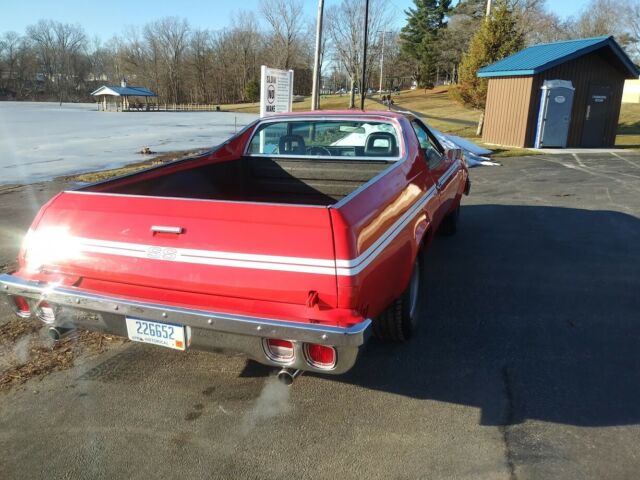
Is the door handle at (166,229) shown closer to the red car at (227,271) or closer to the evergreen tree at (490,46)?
the red car at (227,271)

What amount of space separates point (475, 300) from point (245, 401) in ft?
7.94

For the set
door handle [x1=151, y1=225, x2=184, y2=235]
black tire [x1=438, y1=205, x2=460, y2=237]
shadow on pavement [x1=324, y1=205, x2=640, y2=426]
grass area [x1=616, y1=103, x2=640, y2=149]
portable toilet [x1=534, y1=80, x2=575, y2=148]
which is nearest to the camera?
door handle [x1=151, y1=225, x2=184, y2=235]

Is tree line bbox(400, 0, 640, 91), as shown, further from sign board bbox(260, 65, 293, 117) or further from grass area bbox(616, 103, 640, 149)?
sign board bbox(260, 65, 293, 117)

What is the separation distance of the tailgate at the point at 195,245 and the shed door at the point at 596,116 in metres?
19.1

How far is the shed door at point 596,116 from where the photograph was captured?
1825cm

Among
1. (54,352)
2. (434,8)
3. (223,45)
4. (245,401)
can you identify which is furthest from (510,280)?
(223,45)

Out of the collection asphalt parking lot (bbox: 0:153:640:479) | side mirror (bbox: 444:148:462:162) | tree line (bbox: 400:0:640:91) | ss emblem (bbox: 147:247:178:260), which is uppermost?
tree line (bbox: 400:0:640:91)

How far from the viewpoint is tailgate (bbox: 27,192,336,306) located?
8.15 ft

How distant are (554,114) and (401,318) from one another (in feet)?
55.2

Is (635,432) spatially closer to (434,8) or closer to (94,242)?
(94,242)

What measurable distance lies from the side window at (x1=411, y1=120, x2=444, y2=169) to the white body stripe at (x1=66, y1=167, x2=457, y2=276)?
215 cm

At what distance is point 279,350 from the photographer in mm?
2578

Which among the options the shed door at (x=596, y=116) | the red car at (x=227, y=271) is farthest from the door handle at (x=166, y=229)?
the shed door at (x=596, y=116)

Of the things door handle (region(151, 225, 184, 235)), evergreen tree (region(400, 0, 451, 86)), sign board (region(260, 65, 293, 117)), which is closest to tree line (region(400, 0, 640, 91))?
evergreen tree (region(400, 0, 451, 86))
